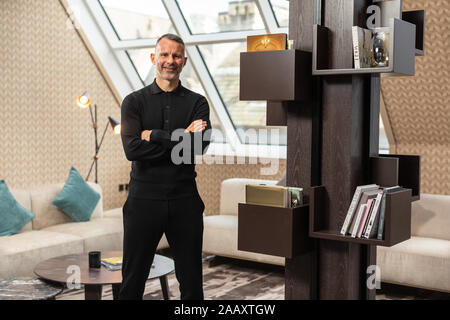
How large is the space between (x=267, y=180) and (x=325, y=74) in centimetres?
360

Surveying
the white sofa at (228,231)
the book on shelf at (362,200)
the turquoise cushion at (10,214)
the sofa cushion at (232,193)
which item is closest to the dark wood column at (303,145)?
the book on shelf at (362,200)

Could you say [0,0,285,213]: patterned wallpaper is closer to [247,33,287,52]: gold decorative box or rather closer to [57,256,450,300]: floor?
[57,256,450,300]: floor

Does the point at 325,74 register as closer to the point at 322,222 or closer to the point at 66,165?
the point at 322,222

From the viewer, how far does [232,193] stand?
5.43m

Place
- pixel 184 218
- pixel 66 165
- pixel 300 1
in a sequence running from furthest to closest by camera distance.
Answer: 1. pixel 66 165
2. pixel 184 218
3. pixel 300 1

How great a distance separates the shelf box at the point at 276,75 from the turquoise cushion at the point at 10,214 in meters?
2.95

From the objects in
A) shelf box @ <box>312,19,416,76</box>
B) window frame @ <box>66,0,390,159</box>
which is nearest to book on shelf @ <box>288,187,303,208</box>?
shelf box @ <box>312,19,416,76</box>

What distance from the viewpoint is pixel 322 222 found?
215cm

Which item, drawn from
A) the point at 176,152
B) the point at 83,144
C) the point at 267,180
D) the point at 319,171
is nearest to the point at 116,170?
the point at 83,144

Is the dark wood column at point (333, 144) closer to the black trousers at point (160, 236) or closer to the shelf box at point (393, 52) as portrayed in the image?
the shelf box at point (393, 52)

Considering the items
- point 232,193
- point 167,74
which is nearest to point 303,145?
point 167,74

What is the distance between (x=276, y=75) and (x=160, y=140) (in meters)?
0.77

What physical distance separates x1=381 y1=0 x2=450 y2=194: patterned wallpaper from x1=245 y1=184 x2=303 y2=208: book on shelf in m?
2.36

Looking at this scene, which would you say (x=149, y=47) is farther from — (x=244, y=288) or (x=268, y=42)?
(x=268, y=42)
